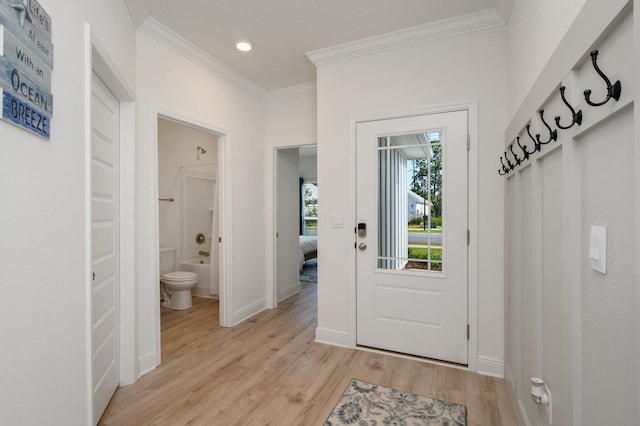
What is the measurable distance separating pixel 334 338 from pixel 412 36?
8.91 feet

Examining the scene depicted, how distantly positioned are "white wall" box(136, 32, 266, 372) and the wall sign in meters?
1.29

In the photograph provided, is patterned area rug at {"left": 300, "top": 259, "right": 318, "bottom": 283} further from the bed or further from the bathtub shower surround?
the bathtub shower surround

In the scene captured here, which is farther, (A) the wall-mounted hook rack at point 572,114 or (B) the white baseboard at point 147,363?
(B) the white baseboard at point 147,363

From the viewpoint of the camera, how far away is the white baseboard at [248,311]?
341cm

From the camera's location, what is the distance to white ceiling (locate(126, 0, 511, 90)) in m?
2.26

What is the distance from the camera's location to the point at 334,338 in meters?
2.93

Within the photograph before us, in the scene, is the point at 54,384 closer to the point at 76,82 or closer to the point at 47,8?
the point at 76,82

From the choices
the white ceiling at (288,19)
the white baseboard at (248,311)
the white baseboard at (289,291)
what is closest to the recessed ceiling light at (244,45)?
the white ceiling at (288,19)

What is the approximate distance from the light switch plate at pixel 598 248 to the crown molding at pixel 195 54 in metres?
2.97

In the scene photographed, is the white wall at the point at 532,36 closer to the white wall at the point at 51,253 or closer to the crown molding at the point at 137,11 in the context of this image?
the white wall at the point at 51,253

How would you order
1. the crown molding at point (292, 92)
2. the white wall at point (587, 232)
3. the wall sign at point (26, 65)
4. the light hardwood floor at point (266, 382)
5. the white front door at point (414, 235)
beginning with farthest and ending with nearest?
the crown molding at point (292, 92), the white front door at point (414, 235), the light hardwood floor at point (266, 382), the wall sign at point (26, 65), the white wall at point (587, 232)

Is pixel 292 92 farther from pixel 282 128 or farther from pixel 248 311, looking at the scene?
pixel 248 311

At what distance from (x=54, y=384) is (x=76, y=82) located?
1.24m

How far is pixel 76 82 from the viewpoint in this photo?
54.7 inches
